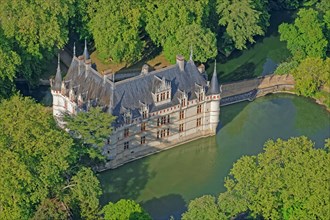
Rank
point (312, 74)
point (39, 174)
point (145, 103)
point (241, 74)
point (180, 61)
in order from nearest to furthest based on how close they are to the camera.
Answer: point (39, 174), point (145, 103), point (180, 61), point (312, 74), point (241, 74)

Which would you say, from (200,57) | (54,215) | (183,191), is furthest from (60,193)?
(200,57)

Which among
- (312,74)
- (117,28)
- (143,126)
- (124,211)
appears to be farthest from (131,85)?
(312,74)

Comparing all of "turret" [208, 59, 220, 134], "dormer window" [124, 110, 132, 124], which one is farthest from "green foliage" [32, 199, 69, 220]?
"turret" [208, 59, 220, 134]

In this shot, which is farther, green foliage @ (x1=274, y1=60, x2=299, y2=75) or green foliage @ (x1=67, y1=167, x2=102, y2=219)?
green foliage @ (x1=274, y1=60, x2=299, y2=75)

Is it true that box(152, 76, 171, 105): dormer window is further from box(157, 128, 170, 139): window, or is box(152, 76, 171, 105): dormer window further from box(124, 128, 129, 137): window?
box(124, 128, 129, 137): window

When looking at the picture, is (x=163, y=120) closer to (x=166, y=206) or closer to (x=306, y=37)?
(x=166, y=206)

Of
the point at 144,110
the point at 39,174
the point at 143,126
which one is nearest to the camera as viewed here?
the point at 39,174

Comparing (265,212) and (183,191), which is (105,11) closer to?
(183,191)
